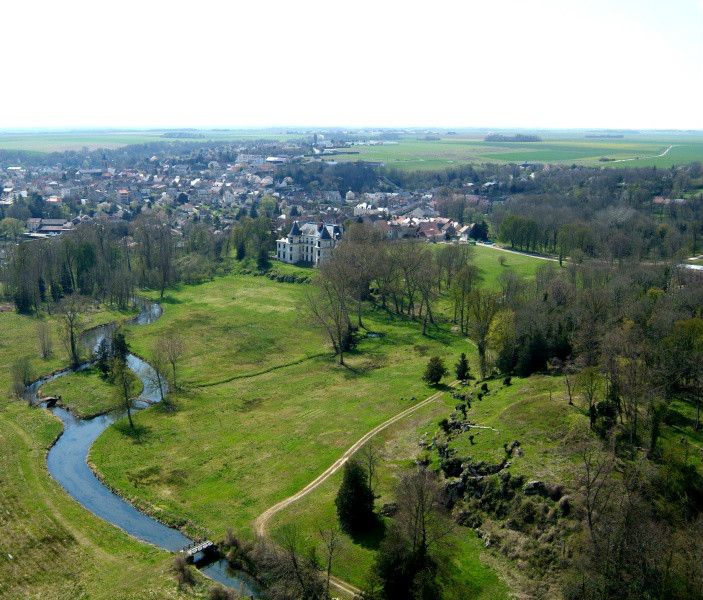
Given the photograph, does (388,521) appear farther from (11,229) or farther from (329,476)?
(11,229)

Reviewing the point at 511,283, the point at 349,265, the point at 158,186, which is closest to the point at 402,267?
the point at 349,265

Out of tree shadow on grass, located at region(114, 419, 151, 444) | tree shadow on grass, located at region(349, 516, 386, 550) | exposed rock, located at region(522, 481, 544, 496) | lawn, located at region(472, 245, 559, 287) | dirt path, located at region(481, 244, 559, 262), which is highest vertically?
exposed rock, located at region(522, 481, 544, 496)

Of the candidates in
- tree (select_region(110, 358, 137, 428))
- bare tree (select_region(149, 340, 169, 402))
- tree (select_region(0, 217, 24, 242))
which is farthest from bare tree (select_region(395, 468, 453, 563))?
tree (select_region(0, 217, 24, 242))

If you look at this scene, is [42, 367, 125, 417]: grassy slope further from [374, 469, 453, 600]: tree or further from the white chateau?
the white chateau

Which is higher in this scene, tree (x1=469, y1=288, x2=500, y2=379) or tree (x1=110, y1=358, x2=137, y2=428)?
tree (x1=469, y1=288, x2=500, y2=379)

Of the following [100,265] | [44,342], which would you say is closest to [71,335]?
[44,342]

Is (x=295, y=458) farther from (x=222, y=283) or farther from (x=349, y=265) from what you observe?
(x=222, y=283)

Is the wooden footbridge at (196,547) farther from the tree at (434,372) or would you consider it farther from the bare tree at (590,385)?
the tree at (434,372)
